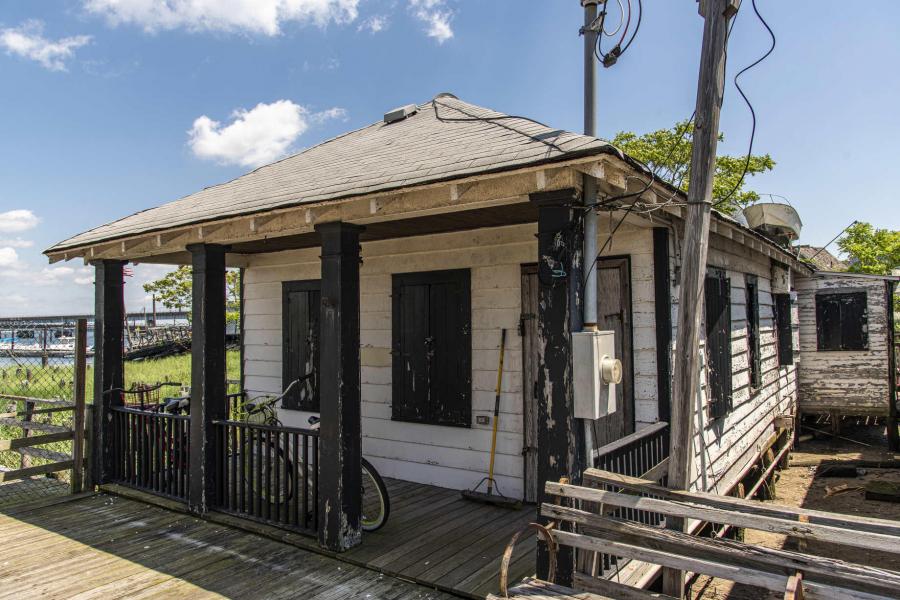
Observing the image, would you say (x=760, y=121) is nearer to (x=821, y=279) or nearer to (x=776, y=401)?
(x=776, y=401)

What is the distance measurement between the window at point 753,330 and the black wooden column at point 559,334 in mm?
4949

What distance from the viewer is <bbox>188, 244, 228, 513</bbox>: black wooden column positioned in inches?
207

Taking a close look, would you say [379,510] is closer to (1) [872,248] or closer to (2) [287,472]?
(2) [287,472]

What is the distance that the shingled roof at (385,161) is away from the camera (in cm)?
333

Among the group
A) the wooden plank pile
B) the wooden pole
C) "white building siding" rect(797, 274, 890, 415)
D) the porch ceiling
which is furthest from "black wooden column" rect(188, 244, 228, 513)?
"white building siding" rect(797, 274, 890, 415)

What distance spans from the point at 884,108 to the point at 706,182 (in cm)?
723

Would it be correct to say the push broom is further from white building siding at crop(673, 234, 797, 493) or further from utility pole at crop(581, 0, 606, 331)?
utility pole at crop(581, 0, 606, 331)

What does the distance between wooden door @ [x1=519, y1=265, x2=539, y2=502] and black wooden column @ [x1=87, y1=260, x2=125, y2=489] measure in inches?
170

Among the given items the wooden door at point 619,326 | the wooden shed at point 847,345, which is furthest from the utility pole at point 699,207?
the wooden shed at point 847,345

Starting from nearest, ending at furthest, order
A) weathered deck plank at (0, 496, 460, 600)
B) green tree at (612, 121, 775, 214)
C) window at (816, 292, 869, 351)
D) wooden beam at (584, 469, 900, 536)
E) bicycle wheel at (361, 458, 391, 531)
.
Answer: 1. wooden beam at (584, 469, 900, 536)
2. weathered deck plank at (0, 496, 460, 600)
3. bicycle wheel at (361, 458, 391, 531)
4. window at (816, 292, 869, 351)
5. green tree at (612, 121, 775, 214)

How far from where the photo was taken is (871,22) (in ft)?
16.8

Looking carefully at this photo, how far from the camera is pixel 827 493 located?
834 cm

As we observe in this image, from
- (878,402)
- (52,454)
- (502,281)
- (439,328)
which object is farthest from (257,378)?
(878,402)

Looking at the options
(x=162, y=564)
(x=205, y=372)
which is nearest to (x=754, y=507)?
(x=162, y=564)
